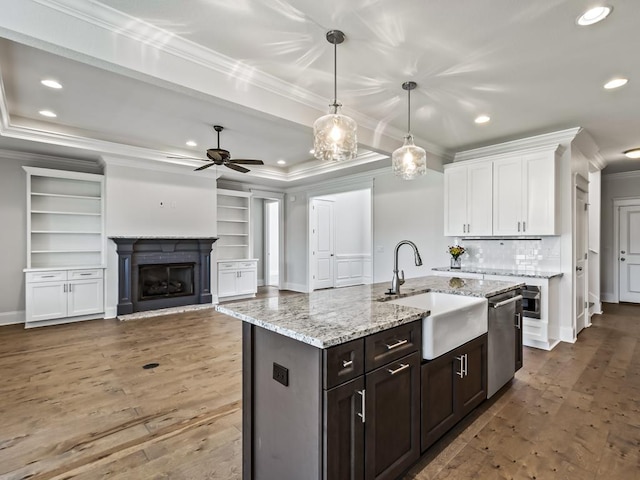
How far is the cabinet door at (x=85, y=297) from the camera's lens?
5234 millimetres

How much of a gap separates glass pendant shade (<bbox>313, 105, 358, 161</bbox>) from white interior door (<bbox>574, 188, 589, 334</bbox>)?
382 cm

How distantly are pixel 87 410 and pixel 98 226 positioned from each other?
427 cm

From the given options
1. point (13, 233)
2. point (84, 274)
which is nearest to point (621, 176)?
point (84, 274)

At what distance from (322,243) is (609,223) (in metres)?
6.19

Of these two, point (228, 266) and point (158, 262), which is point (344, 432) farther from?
point (228, 266)

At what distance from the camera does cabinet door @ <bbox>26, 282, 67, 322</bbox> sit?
491cm

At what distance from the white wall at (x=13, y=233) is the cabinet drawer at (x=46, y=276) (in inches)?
21.4

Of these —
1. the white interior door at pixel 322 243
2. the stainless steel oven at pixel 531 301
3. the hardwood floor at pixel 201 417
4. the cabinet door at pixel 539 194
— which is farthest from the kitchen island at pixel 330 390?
the white interior door at pixel 322 243

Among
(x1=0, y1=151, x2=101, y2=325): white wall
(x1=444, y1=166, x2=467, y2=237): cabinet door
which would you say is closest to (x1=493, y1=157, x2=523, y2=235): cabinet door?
(x1=444, y1=166, x2=467, y2=237): cabinet door

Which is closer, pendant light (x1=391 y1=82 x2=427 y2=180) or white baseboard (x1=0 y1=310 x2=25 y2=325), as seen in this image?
pendant light (x1=391 y1=82 x2=427 y2=180)

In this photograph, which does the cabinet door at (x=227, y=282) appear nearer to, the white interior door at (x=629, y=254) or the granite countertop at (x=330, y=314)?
the granite countertop at (x=330, y=314)

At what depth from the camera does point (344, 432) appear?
141 cm

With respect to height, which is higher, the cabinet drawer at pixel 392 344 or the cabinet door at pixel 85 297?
the cabinet drawer at pixel 392 344

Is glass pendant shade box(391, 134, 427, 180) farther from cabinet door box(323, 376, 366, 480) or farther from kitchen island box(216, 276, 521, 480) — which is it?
cabinet door box(323, 376, 366, 480)
